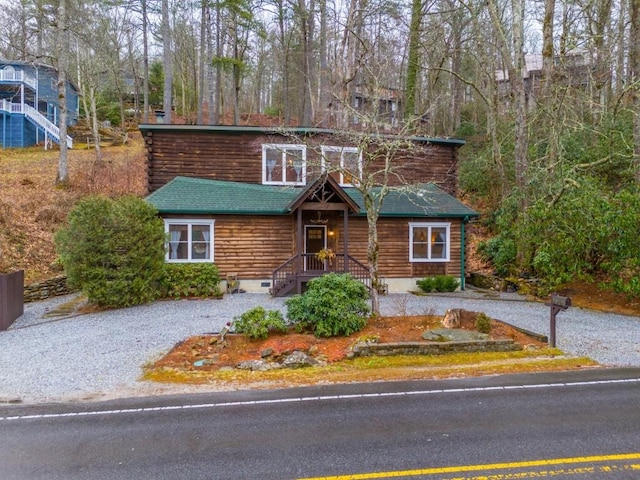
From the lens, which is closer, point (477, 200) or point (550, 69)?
point (550, 69)

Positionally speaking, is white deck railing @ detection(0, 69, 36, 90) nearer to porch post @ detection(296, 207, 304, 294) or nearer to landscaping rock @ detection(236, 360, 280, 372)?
porch post @ detection(296, 207, 304, 294)

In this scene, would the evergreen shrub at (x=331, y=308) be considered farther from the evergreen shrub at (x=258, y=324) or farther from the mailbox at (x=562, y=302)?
the mailbox at (x=562, y=302)

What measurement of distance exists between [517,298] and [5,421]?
14.5 m

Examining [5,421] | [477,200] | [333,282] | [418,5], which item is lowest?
[5,421]

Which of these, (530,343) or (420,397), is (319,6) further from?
(420,397)

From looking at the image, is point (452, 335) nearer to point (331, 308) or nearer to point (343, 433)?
point (331, 308)

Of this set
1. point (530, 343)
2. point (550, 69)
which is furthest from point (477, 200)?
point (530, 343)

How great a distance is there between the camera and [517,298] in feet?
49.3

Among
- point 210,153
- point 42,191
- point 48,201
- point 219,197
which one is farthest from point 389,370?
point 42,191

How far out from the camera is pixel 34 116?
105 ft

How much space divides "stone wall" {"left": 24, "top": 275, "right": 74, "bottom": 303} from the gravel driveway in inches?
18.8

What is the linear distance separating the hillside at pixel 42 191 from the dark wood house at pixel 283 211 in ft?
17.6

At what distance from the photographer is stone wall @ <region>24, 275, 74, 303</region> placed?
1462 cm

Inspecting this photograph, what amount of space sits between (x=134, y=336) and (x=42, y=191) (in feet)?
49.5
